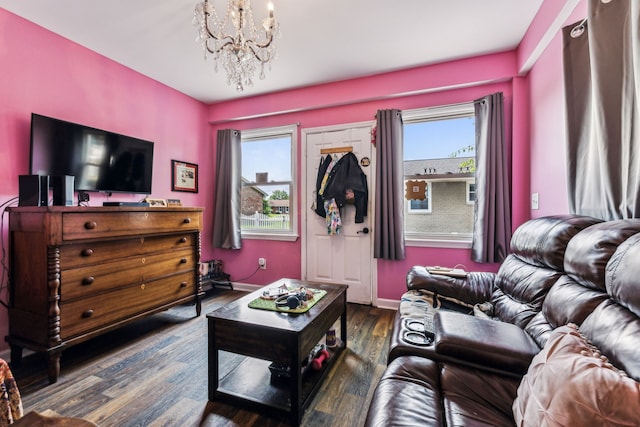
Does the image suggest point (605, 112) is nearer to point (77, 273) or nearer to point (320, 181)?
point (320, 181)

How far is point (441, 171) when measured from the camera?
3.02 meters

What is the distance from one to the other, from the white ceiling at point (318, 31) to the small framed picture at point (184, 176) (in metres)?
1.01

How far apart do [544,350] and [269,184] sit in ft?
10.8

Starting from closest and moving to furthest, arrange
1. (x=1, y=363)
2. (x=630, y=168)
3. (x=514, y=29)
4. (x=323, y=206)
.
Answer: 1. (x=1, y=363)
2. (x=630, y=168)
3. (x=514, y=29)
4. (x=323, y=206)

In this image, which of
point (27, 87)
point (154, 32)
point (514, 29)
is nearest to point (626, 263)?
point (514, 29)

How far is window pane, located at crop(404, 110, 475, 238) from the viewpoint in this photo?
2.95 m

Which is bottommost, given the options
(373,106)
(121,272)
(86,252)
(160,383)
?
(160,383)

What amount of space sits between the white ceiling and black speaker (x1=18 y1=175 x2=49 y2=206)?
127 cm

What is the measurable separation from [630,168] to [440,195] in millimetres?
1821

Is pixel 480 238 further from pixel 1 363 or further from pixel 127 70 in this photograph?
pixel 127 70

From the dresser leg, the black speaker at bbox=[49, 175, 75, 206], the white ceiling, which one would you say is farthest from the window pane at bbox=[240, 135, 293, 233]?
the dresser leg

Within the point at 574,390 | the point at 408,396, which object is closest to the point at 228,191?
the point at 408,396

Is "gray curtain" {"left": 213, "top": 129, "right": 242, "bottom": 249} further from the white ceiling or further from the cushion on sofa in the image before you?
the cushion on sofa

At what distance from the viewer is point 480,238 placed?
2.71 metres
